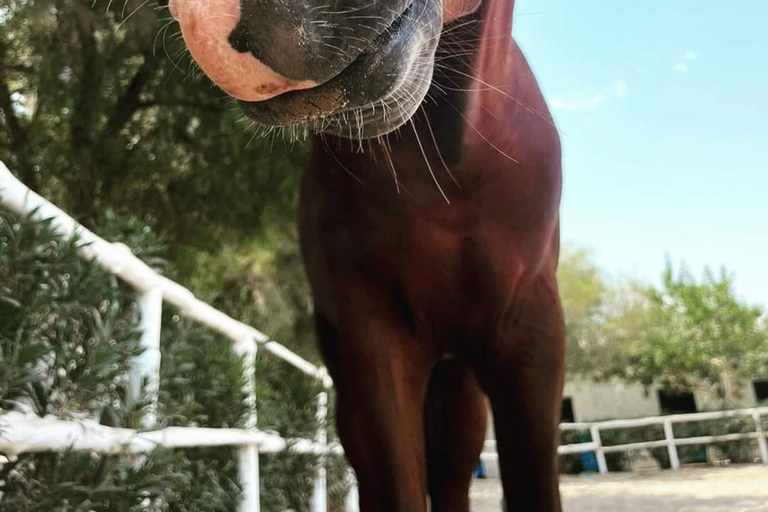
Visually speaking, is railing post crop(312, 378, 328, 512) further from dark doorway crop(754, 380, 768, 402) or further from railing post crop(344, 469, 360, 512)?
dark doorway crop(754, 380, 768, 402)

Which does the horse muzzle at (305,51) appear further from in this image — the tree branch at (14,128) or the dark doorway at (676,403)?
the dark doorway at (676,403)

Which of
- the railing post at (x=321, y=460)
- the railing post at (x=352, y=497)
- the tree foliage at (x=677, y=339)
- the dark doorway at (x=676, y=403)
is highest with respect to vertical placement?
the tree foliage at (x=677, y=339)

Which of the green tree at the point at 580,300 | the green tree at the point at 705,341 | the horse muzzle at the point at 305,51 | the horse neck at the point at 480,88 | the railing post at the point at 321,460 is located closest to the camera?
the horse muzzle at the point at 305,51

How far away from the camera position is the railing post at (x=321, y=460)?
3.83 metres

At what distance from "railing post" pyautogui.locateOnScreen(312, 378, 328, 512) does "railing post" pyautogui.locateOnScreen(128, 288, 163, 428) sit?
244 centimetres

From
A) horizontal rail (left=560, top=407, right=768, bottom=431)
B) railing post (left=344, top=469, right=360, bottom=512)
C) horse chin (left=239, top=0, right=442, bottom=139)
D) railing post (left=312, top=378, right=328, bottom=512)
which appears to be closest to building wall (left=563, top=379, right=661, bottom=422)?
horizontal rail (left=560, top=407, right=768, bottom=431)

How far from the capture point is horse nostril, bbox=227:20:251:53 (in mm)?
635

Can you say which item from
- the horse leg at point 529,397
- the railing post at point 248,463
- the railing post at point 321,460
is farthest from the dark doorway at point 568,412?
the horse leg at point 529,397

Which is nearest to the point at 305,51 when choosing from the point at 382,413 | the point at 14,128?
the point at 382,413

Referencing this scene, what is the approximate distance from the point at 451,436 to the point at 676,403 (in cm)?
1736

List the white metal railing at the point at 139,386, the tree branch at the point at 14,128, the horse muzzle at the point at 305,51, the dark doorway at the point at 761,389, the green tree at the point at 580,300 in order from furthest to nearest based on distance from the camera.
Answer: the green tree at the point at 580,300, the dark doorway at the point at 761,389, the tree branch at the point at 14,128, the white metal railing at the point at 139,386, the horse muzzle at the point at 305,51

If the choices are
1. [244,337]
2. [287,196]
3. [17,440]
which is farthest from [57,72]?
[17,440]

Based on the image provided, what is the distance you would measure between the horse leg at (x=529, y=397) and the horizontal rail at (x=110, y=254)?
0.87 metres

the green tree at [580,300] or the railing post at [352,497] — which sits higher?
the green tree at [580,300]
